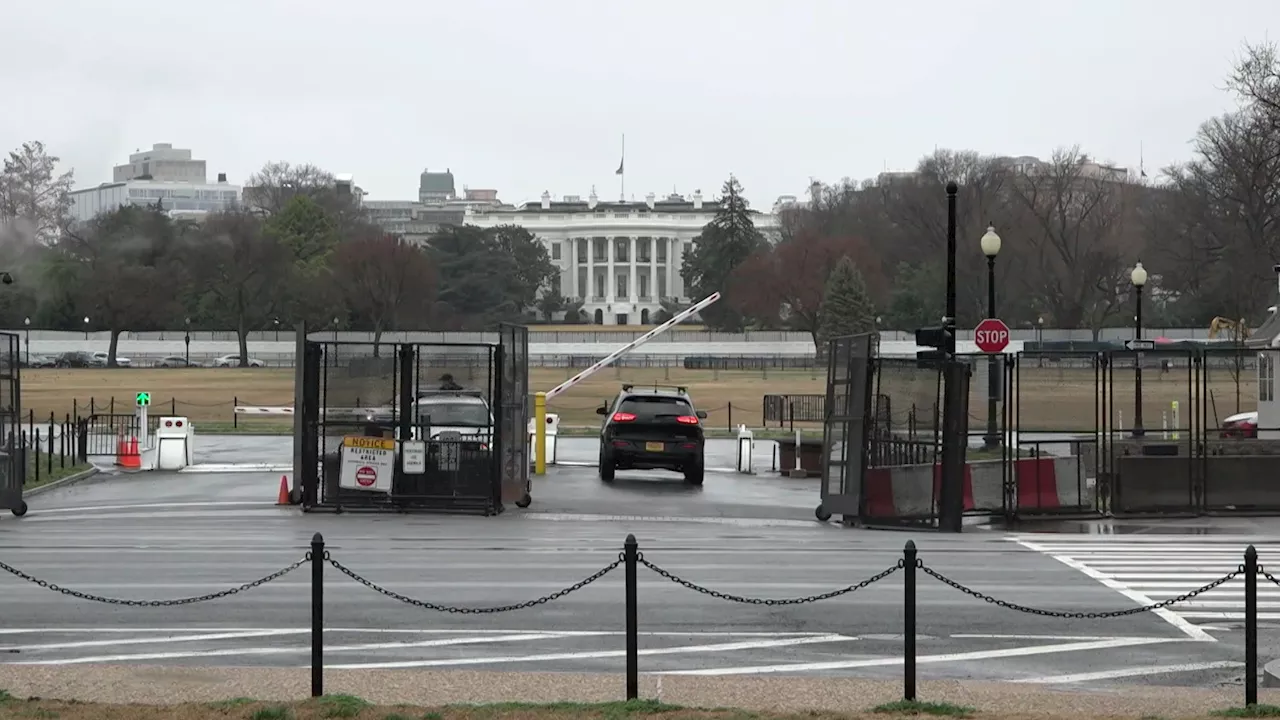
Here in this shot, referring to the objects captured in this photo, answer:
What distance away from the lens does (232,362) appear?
368 feet

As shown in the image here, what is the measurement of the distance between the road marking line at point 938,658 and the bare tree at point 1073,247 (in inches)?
3865

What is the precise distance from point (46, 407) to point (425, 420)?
3896 cm

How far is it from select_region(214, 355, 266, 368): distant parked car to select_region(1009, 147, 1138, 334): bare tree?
50.2m

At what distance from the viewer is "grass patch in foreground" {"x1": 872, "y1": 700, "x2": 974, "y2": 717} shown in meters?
9.91

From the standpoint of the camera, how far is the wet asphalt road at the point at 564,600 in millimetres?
12375

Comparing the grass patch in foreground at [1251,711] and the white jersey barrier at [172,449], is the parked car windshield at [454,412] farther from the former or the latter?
the grass patch in foreground at [1251,711]

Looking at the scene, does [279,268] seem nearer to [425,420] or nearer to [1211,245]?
[1211,245]

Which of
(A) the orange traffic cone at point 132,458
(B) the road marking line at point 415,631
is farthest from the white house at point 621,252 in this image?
(B) the road marking line at point 415,631

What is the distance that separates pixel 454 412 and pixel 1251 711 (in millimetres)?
20086

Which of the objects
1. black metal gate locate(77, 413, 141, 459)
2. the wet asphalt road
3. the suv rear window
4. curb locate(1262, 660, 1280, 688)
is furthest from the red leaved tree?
curb locate(1262, 660, 1280, 688)

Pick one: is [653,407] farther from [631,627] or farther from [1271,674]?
[631,627]

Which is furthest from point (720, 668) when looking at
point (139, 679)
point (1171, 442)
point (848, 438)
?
point (1171, 442)

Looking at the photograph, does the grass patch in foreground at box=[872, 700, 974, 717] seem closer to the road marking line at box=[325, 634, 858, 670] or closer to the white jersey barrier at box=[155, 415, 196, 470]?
the road marking line at box=[325, 634, 858, 670]

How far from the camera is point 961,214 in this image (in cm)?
11875
